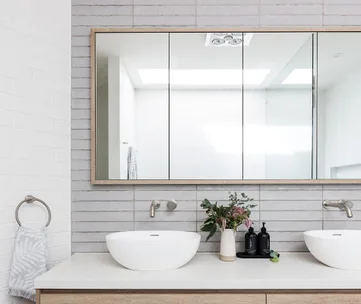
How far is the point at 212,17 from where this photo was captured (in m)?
2.25

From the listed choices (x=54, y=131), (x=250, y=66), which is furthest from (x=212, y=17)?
(x=54, y=131)

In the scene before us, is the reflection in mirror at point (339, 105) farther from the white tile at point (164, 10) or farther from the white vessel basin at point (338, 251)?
the white tile at point (164, 10)

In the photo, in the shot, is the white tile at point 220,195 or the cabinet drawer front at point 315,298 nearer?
the cabinet drawer front at point 315,298

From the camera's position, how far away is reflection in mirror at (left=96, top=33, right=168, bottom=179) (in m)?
2.21

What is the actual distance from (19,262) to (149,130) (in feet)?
3.07

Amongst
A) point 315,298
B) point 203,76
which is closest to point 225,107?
point 203,76

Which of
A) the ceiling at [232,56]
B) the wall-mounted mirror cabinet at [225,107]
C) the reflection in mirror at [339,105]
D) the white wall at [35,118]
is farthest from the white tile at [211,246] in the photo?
the ceiling at [232,56]

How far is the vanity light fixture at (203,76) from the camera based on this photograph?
2.22 metres

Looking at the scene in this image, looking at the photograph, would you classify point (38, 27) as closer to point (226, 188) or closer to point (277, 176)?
point (226, 188)

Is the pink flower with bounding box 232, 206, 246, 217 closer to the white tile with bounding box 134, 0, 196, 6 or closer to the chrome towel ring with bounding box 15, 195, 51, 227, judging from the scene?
the chrome towel ring with bounding box 15, 195, 51, 227

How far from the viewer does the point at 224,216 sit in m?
2.01

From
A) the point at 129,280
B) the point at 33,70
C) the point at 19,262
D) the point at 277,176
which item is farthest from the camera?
the point at 277,176

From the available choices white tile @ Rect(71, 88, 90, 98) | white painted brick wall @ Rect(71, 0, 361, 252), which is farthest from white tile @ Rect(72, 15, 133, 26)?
white tile @ Rect(71, 88, 90, 98)

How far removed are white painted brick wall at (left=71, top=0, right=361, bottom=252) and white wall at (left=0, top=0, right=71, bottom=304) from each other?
2.7 inches
